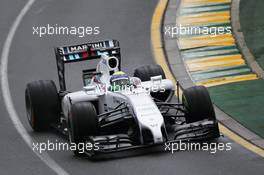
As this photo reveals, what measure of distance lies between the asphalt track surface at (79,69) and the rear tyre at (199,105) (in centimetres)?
62

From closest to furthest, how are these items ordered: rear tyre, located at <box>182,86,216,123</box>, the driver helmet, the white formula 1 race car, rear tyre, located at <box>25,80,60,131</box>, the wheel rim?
the white formula 1 race car, rear tyre, located at <box>182,86,216,123</box>, the driver helmet, rear tyre, located at <box>25,80,60,131</box>, the wheel rim

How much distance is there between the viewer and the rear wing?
2250cm

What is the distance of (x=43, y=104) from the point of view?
21641 millimetres

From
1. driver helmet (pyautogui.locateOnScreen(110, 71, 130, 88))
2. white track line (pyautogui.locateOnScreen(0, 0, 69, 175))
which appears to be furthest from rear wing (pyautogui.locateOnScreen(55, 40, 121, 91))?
driver helmet (pyautogui.locateOnScreen(110, 71, 130, 88))

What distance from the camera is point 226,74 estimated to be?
84.4 feet

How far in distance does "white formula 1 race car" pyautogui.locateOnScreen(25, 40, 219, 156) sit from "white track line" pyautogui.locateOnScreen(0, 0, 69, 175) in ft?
1.43

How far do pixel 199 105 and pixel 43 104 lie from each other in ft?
11.3

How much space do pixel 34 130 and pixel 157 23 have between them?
10.1 metres

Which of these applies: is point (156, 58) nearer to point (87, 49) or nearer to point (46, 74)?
point (46, 74)

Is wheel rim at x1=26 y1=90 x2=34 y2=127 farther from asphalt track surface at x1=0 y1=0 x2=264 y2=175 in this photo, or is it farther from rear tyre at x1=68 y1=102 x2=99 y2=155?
rear tyre at x1=68 y1=102 x2=99 y2=155

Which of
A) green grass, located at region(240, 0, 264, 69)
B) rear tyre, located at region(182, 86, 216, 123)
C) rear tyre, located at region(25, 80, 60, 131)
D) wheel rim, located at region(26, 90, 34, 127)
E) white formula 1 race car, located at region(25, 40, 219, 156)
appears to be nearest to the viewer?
white formula 1 race car, located at region(25, 40, 219, 156)

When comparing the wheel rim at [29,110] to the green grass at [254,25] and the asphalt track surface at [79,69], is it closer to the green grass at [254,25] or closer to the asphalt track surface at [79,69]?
the asphalt track surface at [79,69]

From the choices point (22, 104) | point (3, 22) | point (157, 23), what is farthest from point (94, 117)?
point (3, 22)

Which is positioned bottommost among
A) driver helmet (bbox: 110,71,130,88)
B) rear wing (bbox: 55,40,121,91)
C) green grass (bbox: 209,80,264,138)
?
green grass (bbox: 209,80,264,138)
